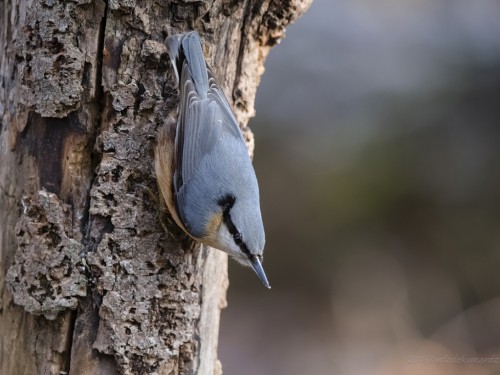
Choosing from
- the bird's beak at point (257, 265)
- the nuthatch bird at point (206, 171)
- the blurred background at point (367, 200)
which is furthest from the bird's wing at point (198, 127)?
the blurred background at point (367, 200)

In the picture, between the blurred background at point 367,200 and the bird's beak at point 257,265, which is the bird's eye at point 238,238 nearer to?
the bird's beak at point 257,265

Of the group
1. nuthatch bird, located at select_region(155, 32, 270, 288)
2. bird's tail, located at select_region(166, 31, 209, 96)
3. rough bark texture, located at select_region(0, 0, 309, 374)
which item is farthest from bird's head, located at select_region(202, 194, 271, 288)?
bird's tail, located at select_region(166, 31, 209, 96)

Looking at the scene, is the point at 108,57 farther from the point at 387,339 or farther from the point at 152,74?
the point at 387,339

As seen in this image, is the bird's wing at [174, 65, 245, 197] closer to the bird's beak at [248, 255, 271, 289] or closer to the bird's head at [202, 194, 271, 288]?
the bird's head at [202, 194, 271, 288]

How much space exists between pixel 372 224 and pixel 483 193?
880 mm

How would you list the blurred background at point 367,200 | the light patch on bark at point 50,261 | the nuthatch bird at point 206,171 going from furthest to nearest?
the blurred background at point 367,200
the nuthatch bird at point 206,171
the light patch on bark at point 50,261

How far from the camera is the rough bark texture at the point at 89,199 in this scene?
2.23 meters

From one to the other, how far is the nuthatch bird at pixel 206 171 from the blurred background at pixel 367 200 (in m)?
2.70

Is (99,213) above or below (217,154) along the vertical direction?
below

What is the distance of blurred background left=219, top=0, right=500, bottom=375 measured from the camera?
5.11 meters

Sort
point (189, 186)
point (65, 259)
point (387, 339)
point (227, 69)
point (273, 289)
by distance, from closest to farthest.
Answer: point (65, 259)
point (189, 186)
point (227, 69)
point (387, 339)
point (273, 289)

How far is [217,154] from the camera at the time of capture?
245cm

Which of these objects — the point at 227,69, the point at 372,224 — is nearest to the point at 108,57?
the point at 227,69

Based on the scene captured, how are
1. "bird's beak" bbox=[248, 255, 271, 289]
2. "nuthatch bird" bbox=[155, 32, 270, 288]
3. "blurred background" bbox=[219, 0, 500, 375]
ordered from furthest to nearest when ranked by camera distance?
"blurred background" bbox=[219, 0, 500, 375], "bird's beak" bbox=[248, 255, 271, 289], "nuthatch bird" bbox=[155, 32, 270, 288]
